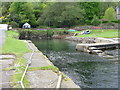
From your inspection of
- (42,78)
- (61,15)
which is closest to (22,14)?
(61,15)

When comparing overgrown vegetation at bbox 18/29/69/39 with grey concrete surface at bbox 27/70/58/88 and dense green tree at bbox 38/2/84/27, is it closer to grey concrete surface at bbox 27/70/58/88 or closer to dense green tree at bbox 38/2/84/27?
dense green tree at bbox 38/2/84/27

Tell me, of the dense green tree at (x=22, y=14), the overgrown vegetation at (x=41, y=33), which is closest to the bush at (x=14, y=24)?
the dense green tree at (x=22, y=14)

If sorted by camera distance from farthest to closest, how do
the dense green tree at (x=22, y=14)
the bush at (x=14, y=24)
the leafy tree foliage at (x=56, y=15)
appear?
the dense green tree at (x=22, y=14), the leafy tree foliage at (x=56, y=15), the bush at (x=14, y=24)

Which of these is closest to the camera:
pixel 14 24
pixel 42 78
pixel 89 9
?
pixel 42 78

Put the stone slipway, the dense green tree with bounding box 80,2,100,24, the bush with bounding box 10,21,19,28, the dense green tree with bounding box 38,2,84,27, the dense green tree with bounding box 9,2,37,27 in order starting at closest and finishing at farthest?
the stone slipway → the bush with bounding box 10,21,19,28 → the dense green tree with bounding box 38,2,84,27 → the dense green tree with bounding box 9,2,37,27 → the dense green tree with bounding box 80,2,100,24

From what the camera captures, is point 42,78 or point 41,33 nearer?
point 42,78

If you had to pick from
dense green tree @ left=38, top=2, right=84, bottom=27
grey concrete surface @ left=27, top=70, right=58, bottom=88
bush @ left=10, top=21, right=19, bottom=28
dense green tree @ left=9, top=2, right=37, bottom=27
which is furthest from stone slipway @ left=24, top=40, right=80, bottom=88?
dense green tree @ left=9, top=2, right=37, bottom=27

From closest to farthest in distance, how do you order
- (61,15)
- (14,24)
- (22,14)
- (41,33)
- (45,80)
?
(45,80), (41,33), (14,24), (61,15), (22,14)

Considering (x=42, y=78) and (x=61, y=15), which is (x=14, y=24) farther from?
(x=42, y=78)

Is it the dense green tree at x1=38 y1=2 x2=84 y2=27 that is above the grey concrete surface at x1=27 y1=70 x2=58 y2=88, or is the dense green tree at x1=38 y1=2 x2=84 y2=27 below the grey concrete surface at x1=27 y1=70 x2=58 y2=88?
below

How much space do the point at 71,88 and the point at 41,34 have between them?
155 ft

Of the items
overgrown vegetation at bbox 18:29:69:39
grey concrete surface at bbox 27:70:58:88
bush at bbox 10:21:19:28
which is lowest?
overgrown vegetation at bbox 18:29:69:39

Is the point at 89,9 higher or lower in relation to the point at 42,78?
lower

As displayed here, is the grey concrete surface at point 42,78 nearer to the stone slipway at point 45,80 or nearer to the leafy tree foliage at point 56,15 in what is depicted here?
the stone slipway at point 45,80
